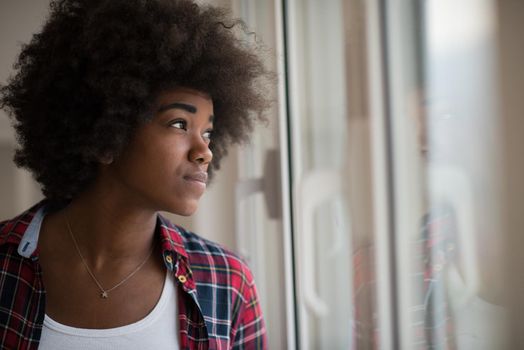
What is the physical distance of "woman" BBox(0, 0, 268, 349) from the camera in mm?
1000

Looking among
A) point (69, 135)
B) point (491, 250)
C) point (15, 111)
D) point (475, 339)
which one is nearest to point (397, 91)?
point (491, 250)

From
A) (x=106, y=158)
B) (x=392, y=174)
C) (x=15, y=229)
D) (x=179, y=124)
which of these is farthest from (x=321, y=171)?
(x=15, y=229)

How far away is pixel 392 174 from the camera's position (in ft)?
3.29

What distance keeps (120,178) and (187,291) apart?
0.28m

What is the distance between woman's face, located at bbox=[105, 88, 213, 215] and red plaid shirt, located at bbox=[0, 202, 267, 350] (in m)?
0.17

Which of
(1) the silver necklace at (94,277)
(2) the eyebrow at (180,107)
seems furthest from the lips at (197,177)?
(1) the silver necklace at (94,277)

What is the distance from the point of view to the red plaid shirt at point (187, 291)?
1003 millimetres

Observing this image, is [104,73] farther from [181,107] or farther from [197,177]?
[197,177]

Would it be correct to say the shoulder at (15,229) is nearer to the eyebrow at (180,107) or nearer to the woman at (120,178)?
the woman at (120,178)

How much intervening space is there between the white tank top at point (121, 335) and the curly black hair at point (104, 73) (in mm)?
305

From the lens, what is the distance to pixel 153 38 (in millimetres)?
1013

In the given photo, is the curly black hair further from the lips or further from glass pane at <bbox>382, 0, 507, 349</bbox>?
glass pane at <bbox>382, 0, 507, 349</bbox>

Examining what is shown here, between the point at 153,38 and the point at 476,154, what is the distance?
2.11ft

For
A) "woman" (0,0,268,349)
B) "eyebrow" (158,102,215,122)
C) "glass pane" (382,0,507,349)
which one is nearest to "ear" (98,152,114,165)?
"woman" (0,0,268,349)
